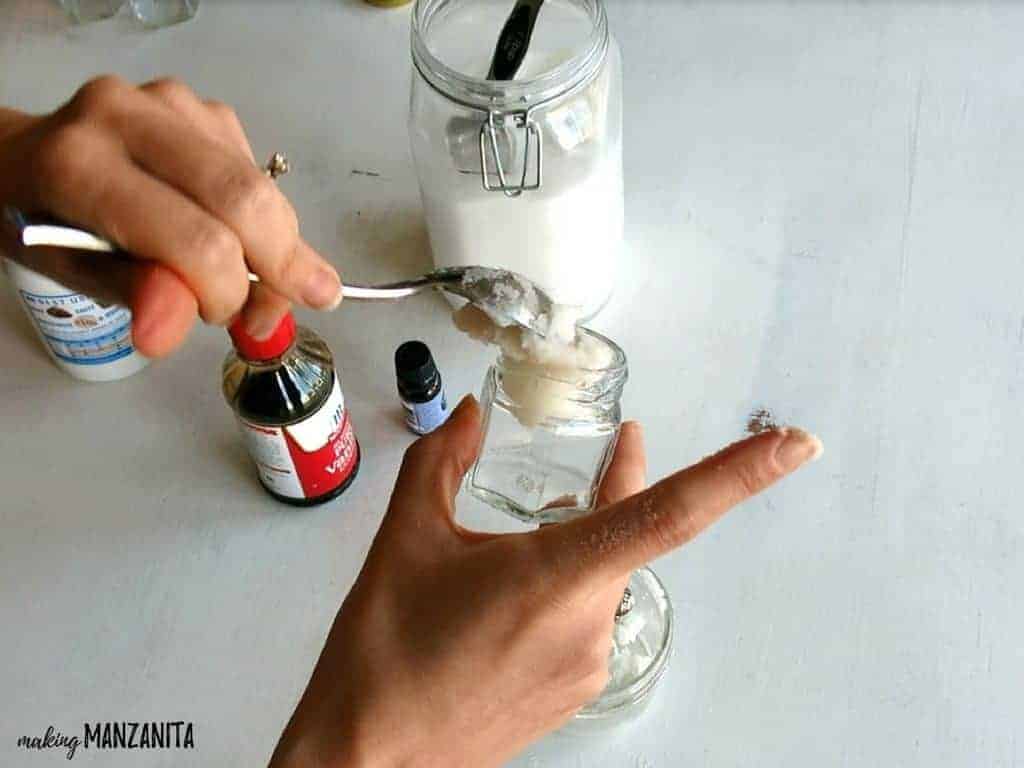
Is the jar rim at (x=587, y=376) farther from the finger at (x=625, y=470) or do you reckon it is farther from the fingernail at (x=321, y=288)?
the fingernail at (x=321, y=288)

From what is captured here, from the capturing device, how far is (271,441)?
688 millimetres

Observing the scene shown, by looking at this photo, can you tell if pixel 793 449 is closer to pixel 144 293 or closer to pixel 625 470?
pixel 625 470

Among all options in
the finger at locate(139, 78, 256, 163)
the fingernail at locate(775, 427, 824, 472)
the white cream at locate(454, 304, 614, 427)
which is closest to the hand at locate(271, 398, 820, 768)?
the fingernail at locate(775, 427, 824, 472)

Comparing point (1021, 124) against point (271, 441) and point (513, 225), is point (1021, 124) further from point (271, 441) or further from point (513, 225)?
point (271, 441)

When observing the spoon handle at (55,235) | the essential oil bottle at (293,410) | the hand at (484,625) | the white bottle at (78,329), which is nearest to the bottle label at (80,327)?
the white bottle at (78,329)

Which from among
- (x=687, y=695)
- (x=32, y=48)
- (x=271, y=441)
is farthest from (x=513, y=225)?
(x=32, y=48)

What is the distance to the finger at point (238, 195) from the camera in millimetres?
497

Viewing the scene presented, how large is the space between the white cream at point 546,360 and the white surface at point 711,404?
0.48ft

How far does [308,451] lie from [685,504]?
296mm

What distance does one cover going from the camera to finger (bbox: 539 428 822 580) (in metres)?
0.48

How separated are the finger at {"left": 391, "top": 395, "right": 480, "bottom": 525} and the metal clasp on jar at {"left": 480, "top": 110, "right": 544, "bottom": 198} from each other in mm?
152

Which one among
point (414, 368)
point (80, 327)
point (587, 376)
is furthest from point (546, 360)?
point (80, 327)

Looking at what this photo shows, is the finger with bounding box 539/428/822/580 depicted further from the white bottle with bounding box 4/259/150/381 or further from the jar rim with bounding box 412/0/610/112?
the white bottle with bounding box 4/259/150/381

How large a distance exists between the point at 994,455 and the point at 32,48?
0.90 metres
